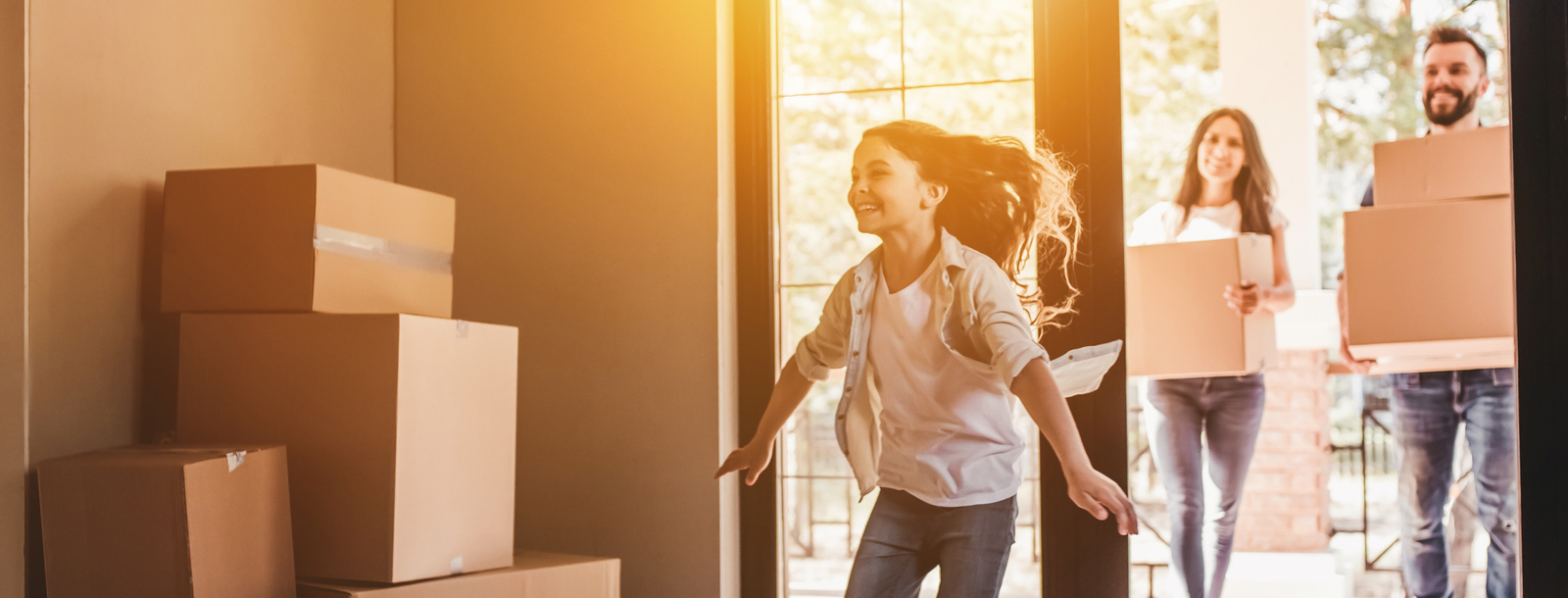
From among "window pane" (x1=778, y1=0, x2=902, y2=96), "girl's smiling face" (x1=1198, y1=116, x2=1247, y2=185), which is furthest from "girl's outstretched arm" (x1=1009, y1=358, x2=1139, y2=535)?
"window pane" (x1=778, y1=0, x2=902, y2=96)

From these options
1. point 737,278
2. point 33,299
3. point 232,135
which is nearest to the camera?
point 33,299

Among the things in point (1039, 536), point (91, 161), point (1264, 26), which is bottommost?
point (1039, 536)

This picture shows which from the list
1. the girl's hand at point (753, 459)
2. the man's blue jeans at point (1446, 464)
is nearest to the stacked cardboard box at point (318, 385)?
the girl's hand at point (753, 459)

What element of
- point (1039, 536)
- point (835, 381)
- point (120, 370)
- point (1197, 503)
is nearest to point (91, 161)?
point (120, 370)

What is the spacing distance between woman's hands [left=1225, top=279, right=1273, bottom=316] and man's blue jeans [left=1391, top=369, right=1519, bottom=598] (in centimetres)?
34

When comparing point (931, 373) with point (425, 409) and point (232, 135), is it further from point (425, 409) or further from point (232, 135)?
point (232, 135)

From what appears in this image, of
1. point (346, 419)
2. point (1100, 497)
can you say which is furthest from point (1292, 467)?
point (346, 419)

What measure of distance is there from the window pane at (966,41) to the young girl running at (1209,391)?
43 cm

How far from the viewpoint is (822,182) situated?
7.62 feet

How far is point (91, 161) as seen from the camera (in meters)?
1.70

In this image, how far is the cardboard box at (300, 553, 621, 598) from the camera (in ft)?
5.55

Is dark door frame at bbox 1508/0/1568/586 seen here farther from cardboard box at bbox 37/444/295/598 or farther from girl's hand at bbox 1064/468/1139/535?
cardboard box at bbox 37/444/295/598

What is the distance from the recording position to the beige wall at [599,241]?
2.30m

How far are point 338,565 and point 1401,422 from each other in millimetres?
2142
